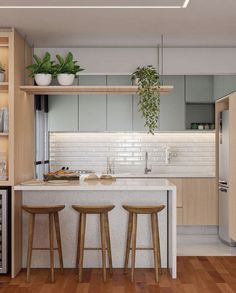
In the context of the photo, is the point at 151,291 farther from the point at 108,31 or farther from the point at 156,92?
the point at 108,31

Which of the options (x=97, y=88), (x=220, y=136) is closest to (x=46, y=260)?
(x=97, y=88)

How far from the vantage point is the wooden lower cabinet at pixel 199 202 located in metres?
7.77

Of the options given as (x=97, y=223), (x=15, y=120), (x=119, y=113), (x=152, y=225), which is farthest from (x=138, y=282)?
(x=119, y=113)

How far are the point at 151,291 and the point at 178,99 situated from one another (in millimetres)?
4033

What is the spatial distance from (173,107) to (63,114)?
70.2 inches

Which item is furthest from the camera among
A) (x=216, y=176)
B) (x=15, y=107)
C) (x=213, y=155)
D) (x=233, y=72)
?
(x=213, y=155)

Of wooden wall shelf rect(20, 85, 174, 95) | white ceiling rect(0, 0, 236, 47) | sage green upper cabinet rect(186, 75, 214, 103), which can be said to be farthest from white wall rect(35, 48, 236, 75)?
sage green upper cabinet rect(186, 75, 214, 103)

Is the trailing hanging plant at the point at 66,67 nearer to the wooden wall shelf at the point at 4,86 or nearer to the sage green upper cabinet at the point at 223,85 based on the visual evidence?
the wooden wall shelf at the point at 4,86

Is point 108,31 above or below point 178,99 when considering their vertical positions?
above

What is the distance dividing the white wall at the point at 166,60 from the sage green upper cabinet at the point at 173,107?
1.85 meters

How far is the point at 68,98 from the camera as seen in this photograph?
8.16 meters

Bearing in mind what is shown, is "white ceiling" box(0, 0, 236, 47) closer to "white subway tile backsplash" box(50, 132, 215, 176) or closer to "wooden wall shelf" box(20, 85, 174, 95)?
"wooden wall shelf" box(20, 85, 174, 95)

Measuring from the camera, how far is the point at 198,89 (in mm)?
8023

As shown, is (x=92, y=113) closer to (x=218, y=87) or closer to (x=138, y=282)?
(x=218, y=87)
